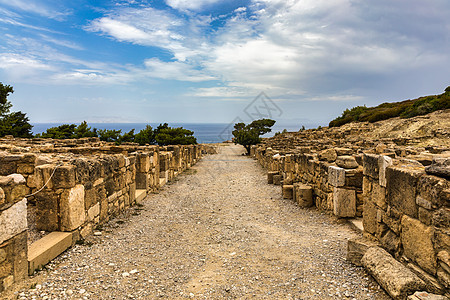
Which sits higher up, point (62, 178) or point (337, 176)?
point (62, 178)

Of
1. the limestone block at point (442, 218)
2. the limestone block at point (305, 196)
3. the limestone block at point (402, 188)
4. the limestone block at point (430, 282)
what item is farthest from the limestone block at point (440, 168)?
the limestone block at point (305, 196)

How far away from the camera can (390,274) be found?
3.46 metres

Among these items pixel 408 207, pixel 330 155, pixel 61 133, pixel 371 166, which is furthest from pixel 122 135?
pixel 408 207

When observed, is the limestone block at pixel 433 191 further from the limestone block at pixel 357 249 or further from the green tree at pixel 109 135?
the green tree at pixel 109 135

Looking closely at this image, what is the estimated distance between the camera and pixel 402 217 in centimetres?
373

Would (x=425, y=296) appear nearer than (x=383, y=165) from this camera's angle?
Yes

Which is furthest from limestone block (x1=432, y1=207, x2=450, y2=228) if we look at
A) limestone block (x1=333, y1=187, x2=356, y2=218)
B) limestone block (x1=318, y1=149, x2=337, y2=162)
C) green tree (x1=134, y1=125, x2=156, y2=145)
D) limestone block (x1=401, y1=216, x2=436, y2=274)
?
green tree (x1=134, y1=125, x2=156, y2=145)

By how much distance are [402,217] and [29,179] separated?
6.13 meters

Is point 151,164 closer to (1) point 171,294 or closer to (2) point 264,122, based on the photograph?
(1) point 171,294

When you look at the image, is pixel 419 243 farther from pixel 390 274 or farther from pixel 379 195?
pixel 379 195

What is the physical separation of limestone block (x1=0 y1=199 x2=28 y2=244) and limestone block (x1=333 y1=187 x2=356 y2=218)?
6.12 metres

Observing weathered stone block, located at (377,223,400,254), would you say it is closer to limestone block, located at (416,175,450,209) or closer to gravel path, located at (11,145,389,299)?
gravel path, located at (11,145,389,299)

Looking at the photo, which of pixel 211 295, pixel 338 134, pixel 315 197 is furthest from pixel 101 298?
pixel 338 134

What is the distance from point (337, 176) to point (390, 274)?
3439 millimetres
